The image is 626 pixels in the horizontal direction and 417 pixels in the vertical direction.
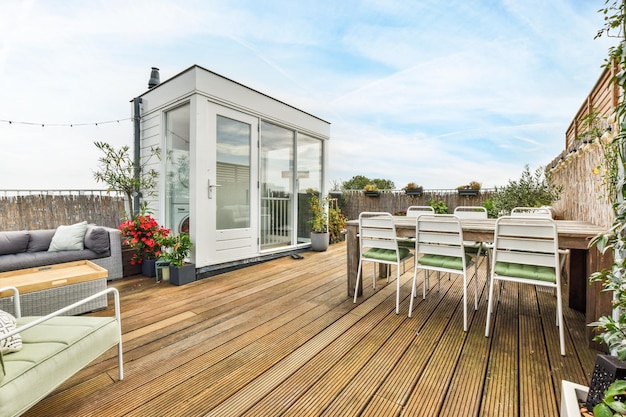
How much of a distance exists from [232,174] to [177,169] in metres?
0.83

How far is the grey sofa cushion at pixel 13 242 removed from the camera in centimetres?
335

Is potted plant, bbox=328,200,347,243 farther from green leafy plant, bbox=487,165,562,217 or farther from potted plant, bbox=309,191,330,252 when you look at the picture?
green leafy plant, bbox=487,165,562,217

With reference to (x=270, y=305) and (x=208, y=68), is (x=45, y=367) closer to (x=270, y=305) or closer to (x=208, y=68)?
(x=270, y=305)

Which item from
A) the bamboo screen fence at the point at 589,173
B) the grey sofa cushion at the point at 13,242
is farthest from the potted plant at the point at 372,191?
the grey sofa cushion at the point at 13,242

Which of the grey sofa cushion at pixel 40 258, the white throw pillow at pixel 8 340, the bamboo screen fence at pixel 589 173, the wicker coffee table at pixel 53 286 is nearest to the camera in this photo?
the white throw pillow at pixel 8 340

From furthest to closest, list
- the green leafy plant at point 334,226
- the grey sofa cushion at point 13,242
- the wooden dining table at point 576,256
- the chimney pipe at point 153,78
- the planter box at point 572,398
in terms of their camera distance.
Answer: the green leafy plant at point 334,226
the chimney pipe at point 153,78
the grey sofa cushion at point 13,242
the wooden dining table at point 576,256
the planter box at point 572,398

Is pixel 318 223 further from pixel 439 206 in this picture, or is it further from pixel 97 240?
pixel 97 240

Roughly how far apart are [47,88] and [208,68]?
2825 millimetres

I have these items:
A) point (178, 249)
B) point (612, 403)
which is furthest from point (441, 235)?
point (178, 249)

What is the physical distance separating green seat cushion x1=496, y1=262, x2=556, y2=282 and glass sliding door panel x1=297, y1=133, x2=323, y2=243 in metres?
3.86

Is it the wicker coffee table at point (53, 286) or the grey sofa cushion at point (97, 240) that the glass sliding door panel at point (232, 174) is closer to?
the grey sofa cushion at point (97, 240)

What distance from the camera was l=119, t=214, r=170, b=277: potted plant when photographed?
3.83m

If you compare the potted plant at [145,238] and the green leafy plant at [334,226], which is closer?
the potted plant at [145,238]

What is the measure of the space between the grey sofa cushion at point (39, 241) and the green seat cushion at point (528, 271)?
5.16 meters
